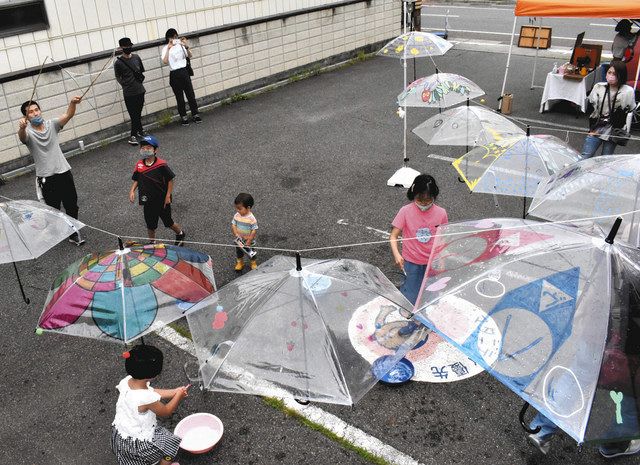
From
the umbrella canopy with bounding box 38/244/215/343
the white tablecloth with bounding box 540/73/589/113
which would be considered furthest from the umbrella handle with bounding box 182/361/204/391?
the white tablecloth with bounding box 540/73/589/113

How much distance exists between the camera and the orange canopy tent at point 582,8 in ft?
28.2

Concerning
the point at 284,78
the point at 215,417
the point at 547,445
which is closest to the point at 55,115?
the point at 284,78

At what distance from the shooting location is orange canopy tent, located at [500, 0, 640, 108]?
339 inches

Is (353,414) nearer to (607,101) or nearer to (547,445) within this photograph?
(547,445)

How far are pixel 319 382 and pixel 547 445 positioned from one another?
2.03 m

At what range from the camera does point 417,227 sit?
16.0 ft

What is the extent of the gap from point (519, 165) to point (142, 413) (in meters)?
4.32

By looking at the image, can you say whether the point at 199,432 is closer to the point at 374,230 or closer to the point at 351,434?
the point at 351,434

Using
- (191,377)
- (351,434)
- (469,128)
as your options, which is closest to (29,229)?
(191,377)

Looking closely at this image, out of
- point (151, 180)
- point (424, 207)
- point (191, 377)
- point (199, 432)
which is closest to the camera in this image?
point (199, 432)

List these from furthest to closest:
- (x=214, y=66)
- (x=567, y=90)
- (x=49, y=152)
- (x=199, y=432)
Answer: (x=214, y=66), (x=567, y=90), (x=49, y=152), (x=199, y=432)

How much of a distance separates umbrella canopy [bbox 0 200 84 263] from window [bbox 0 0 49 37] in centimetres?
559

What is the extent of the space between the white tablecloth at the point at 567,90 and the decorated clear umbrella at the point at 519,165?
563 centimetres

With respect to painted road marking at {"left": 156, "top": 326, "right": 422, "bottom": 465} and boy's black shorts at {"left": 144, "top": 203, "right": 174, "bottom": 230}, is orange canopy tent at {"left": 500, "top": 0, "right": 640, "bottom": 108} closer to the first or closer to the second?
boy's black shorts at {"left": 144, "top": 203, "right": 174, "bottom": 230}
